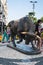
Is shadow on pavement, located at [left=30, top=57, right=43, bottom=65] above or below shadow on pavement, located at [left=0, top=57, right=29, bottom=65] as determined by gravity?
below

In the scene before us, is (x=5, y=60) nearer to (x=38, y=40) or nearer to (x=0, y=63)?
(x=0, y=63)

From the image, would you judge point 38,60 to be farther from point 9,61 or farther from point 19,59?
point 9,61

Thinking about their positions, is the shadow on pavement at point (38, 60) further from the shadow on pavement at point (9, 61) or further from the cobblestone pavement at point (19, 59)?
the shadow on pavement at point (9, 61)

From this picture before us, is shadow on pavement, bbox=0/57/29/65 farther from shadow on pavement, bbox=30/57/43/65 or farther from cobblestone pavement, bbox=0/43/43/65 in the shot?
shadow on pavement, bbox=30/57/43/65

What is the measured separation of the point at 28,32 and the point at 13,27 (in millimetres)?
1801

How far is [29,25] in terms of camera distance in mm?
8906

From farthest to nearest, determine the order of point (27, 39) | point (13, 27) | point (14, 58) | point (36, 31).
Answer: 1. point (13, 27)
2. point (36, 31)
3. point (27, 39)
4. point (14, 58)

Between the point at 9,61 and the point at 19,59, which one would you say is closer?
the point at 9,61

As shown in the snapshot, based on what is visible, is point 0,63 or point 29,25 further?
point 29,25

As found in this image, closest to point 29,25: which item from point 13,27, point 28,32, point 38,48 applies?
point 28,32

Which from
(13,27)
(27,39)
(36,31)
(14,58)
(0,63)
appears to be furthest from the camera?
(13,27)

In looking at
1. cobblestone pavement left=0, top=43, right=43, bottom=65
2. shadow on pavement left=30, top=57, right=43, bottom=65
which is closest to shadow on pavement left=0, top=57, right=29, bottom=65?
cobblestone pavement left=0, top=43, right=43, bottom=65

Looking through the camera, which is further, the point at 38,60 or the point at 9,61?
the point at 38,60

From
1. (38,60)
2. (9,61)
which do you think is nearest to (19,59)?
(9,61)
